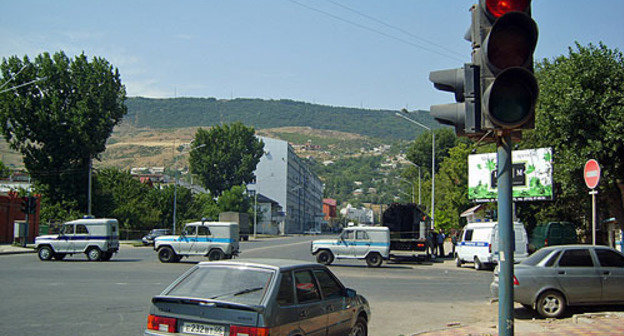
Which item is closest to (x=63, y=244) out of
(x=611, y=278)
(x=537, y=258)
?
(x=537, y=258)

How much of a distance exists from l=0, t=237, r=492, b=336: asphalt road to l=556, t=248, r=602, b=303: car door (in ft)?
6.34

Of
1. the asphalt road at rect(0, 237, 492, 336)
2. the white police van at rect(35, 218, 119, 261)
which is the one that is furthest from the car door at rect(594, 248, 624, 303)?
the white police van at rect(35, 218, 119, 261)

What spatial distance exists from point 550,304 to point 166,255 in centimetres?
2063

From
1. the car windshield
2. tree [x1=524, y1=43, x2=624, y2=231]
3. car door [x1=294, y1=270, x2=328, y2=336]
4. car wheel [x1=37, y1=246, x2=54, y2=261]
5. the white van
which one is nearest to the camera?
car door [x1=294, y1=270, x2=328, y2=336]

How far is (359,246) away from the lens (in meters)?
29.2

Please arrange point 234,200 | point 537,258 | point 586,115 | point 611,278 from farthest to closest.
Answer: point 234,200 < point 586,115 < point 537,258 < point 611,278

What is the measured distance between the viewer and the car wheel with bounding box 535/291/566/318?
12.2 metres

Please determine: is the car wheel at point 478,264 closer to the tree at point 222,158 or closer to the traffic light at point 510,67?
the traffic light at point 510,67

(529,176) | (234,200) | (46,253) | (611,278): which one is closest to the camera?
(611,278)

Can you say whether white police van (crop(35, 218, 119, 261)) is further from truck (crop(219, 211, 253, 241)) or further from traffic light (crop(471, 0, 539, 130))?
truck (crop(219, 211, 253, 241))

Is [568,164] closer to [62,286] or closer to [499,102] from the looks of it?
[62,286]

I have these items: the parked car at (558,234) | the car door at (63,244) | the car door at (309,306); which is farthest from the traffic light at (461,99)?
the parked car at (558,234)

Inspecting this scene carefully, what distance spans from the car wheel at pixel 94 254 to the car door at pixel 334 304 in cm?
2396

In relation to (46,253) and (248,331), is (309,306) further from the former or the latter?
(46,253)
